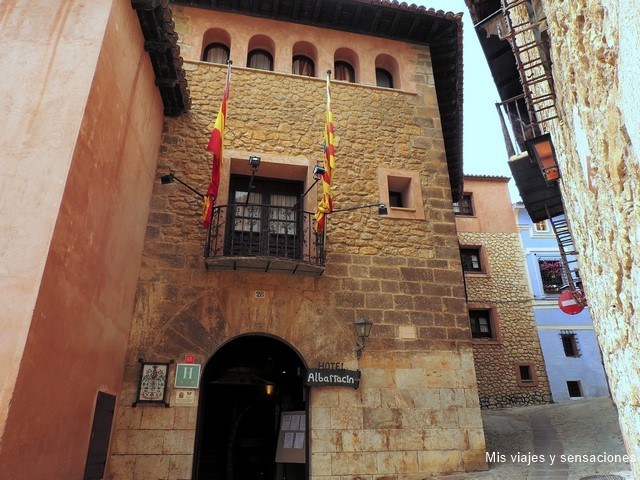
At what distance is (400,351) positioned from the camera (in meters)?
6.71

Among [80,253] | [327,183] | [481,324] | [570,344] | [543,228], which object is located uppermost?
[543,228]

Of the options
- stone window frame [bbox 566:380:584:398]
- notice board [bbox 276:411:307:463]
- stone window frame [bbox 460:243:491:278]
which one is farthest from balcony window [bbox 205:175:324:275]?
stone window frame [bbox 566:380:584:398]

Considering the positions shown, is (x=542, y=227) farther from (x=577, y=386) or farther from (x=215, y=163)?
(x=215, y=163)

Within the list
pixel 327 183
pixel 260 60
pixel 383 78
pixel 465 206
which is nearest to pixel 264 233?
pixel 327 183

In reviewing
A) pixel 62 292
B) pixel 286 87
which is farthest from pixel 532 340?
pixel 62 292

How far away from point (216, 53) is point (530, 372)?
45.8 feet

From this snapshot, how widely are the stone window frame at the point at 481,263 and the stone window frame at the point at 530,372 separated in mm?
3232

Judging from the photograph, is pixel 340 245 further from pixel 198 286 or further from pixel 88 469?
pixel 88 469

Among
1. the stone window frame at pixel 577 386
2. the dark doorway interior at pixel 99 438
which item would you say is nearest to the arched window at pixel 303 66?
the dark doorway interior at pixel 99 438

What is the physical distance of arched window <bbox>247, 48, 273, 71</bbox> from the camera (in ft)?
28.1

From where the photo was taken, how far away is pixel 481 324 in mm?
16016

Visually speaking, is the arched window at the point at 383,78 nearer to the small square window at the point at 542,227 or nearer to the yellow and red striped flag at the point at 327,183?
the yellow and red striped flag at the point at 327,183

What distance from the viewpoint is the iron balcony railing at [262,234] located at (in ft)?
21.9

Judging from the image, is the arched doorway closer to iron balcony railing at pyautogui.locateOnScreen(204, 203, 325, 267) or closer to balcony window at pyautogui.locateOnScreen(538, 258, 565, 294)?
iron balcony railing at pyautogui.locateOnScreen(204, 203, 325, 267)
